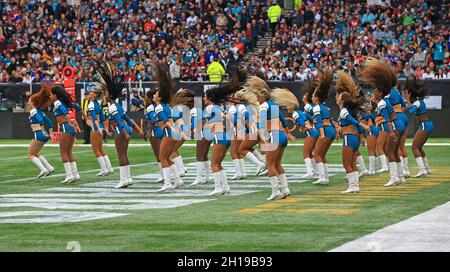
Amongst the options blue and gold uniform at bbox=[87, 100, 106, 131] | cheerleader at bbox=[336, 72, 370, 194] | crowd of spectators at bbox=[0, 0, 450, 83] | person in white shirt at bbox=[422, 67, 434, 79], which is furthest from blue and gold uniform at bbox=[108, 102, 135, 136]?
person in white shirt at bbox=[422, 67, 434, 79]

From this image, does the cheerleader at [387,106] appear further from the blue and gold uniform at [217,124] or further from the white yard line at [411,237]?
the white yard line at [411,237]

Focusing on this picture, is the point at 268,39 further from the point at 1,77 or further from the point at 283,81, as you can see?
the point at 1,77

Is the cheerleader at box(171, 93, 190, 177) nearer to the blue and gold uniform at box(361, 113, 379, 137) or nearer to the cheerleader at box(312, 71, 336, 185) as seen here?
the cheerleader at box(312, 71, 336, 185)

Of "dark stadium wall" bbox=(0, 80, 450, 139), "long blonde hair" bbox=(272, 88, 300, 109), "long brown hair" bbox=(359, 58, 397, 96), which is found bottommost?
"dark stadium wall" bbox=(0, 80, 450, 139)

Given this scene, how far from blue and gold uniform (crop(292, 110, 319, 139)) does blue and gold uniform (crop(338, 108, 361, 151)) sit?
63.4 inches

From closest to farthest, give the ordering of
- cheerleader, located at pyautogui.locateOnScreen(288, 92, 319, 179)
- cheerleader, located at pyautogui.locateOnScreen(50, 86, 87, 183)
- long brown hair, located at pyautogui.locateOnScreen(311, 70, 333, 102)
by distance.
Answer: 1. long brown hair, located at pyautogui.locateOnScreen(311, 70, 333, 102)
2. cheerleader, located at pyautogui.locateOnScreen(288, 92, 319, 179)
3. cheerleader, located at pyautogui.locateOnScreen(50, 86, 87, 183)

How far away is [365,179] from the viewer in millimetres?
21688

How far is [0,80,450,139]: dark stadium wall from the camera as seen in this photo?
35.3 m

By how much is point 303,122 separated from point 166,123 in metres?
2.77

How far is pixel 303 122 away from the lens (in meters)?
20.3

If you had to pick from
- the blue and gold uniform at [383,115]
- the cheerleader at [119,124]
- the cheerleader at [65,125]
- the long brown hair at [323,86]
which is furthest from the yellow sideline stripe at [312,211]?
the cheerleader at [65,125]

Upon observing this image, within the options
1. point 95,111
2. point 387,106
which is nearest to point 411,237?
point 387,106

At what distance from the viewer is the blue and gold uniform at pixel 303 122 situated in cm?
2034
